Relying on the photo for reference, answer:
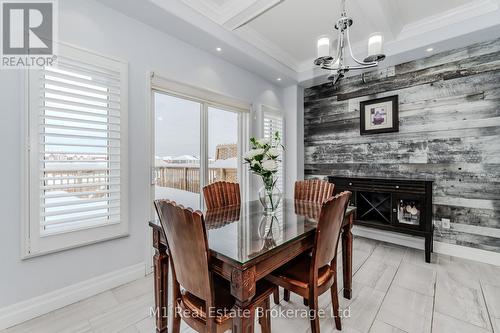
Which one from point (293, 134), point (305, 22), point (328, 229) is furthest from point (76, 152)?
point (293, 134)

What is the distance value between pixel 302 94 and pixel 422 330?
3.92m

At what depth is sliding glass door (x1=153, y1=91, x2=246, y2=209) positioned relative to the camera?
272 centimetres

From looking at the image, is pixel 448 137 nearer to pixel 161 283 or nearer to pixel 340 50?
pixel 340 50

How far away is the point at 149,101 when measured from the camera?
2469 millimetres

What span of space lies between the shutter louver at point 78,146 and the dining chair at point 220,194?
34.7 inches

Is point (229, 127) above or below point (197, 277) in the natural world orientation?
above

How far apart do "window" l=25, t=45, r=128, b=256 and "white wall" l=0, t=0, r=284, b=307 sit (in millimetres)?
91

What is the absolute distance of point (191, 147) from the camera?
308 cm

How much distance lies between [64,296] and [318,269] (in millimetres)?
2107

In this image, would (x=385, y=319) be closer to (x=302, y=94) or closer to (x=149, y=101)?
(x=149, y=101)

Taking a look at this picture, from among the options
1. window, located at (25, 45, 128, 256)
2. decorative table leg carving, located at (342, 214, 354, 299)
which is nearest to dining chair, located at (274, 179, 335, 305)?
decorative table leg carving, located at (342, 214, 354, 299)

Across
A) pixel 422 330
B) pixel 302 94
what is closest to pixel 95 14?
pixel 302 94

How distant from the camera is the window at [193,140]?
8.86 feet

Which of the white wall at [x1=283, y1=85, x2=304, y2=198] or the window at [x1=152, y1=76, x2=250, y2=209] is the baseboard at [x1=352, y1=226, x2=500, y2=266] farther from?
the window at [x1=152, y1=76, x2=250, y2=209]
